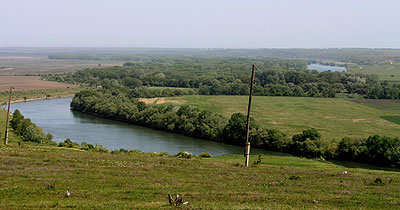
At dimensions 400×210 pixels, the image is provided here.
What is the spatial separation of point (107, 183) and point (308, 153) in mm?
32162

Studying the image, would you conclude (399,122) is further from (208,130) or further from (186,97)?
(186,97)

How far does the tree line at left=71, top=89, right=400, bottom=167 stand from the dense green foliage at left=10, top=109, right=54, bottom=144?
18.9 m

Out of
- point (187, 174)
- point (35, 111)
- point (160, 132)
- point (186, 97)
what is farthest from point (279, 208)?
point (186, 97)

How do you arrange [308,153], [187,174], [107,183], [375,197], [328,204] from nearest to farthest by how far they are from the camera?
[328,204], [375,197], [107,183], [187,174], [308,153]

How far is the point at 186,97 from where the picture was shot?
91.3m

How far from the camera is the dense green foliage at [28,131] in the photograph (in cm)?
4150

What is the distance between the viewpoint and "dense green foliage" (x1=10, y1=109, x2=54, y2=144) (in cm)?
4150

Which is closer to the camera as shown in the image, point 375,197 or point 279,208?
point 279,208

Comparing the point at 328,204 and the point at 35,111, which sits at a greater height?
the point at 328,204

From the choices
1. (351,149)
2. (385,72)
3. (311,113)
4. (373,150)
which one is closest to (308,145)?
(351,149)

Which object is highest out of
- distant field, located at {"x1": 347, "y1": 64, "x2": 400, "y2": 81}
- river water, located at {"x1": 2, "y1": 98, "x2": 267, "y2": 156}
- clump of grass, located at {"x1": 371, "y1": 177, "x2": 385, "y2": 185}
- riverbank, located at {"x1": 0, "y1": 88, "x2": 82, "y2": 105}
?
distant field, located at {"x1": 347, "y1": 64, "x2": 400, "y2": 81}

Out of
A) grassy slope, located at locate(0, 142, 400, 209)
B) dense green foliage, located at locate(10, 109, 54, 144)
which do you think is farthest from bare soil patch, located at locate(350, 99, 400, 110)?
grassy slope, located at locate(0, 142, 400, 209)

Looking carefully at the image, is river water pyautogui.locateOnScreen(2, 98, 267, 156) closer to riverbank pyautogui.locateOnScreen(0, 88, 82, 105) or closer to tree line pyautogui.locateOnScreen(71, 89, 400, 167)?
tree line pyautogui.locateOnScreen(71, 89, 400, 167)

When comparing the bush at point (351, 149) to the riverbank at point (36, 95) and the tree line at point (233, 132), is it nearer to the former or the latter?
the tree line at point (233, 132)
